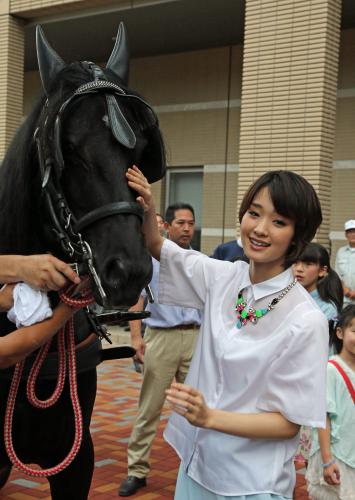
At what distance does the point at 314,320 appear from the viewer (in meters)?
1.98

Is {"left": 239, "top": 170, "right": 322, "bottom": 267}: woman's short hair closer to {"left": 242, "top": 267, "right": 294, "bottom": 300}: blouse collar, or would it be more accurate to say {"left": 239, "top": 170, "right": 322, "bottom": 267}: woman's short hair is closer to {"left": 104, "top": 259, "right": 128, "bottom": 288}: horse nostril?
{"left": 242, "top": 267, "right": 294, "bottom": 300}: blouse collar

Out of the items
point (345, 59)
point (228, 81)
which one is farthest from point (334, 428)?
point (228, 81)

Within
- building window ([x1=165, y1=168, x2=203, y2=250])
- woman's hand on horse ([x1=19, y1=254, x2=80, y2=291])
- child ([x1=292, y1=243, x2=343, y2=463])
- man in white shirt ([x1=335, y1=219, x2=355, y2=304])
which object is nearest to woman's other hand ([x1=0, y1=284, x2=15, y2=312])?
woman's hand on horse ([x1=19, y1=254, x2=80, y2=291])

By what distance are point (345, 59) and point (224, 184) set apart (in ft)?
10.3

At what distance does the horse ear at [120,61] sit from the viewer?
2393 mm

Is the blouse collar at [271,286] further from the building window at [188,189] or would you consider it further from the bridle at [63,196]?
the building window at [188,189]

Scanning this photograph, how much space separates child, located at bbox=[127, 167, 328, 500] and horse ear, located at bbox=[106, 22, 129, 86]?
541 mm

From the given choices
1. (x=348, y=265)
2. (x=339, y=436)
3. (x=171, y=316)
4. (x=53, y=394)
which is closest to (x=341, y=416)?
(x=339, y=436)

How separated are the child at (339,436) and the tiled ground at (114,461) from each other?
1140mm

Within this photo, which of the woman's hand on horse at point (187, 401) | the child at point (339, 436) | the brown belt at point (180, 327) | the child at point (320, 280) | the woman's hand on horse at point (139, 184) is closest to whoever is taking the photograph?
the woman's hand on horse at point (187, 401)

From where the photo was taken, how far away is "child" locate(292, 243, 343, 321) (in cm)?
458

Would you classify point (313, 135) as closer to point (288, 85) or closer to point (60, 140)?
point (288, 85)

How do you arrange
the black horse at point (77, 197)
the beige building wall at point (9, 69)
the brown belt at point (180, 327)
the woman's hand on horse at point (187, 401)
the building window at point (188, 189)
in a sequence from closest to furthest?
the woman's hand on horse at point (187, 401) → the black horse at point (77, 197) → the brown belt at point (180, 327) → the beige building wall at point (9, 69) → the building window at point (188, 189)

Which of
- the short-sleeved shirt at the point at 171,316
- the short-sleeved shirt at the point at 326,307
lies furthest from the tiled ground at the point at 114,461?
Answer: the short-sleeved shirt at the point at 326,307
